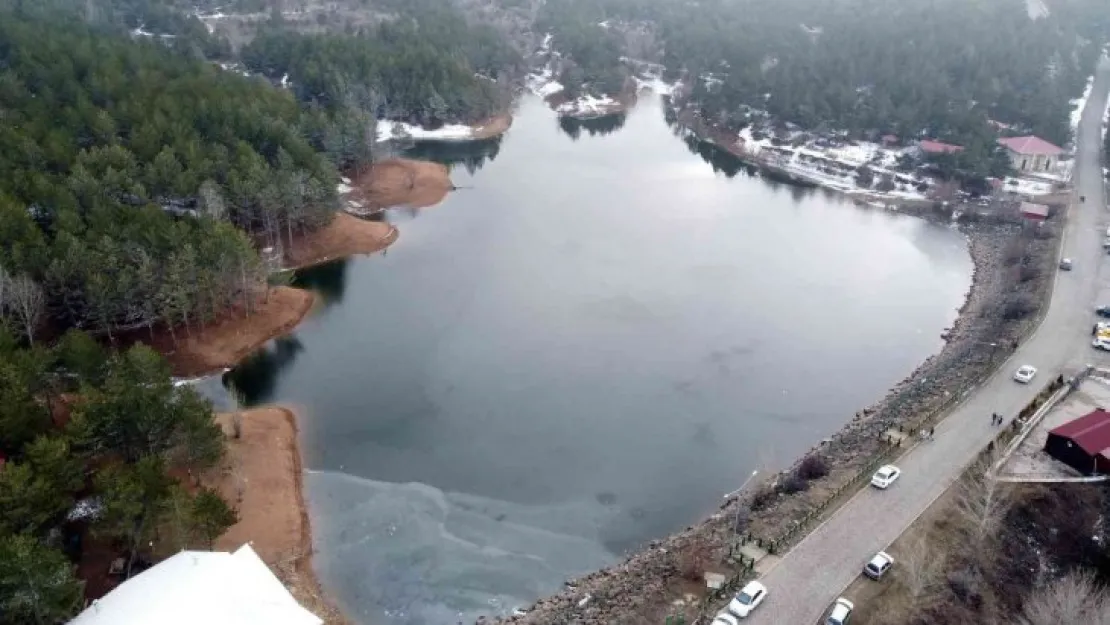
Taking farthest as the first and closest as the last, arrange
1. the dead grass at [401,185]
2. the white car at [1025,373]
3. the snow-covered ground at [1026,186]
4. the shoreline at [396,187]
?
the snow-covered ground at [1026,186], the dead grass at [401,185], the shoreline at [396,187], the white car at [1025,373]

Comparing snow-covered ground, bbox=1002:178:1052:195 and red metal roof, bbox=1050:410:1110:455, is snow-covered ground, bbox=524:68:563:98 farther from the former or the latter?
red metal roof, bbox=1050:410:1110:455

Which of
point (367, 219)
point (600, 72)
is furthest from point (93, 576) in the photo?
point (600, 72)

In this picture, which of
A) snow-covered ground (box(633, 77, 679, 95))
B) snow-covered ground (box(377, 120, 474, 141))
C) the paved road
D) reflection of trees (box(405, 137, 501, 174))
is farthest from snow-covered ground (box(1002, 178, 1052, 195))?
snow-covered ground (box(377, 120, 474, 141))

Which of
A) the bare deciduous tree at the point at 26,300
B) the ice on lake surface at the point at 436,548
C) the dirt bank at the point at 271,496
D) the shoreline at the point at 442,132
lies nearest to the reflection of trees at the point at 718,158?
the shoreline at the point at 442,132

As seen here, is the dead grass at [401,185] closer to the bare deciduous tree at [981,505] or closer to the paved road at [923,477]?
the paved road at [923,477]

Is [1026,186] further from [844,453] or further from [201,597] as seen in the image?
[201,597]

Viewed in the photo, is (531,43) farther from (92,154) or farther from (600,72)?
(92,154)

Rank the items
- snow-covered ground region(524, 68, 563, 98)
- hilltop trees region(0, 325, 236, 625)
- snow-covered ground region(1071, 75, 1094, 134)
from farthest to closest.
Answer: snow-covered ground region(524, 68, 563, 98)
snow-covered ground region(1071, 75, 1094, 134)
hilltop trees region(0, 325, 236, 625)
